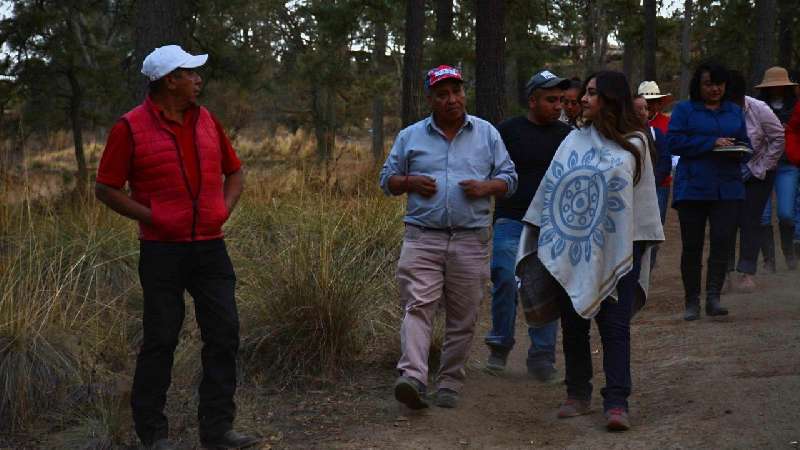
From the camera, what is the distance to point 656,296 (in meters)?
10.6

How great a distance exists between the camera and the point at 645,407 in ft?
20.7

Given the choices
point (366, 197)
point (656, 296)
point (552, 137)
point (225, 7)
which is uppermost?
point (225, 7)

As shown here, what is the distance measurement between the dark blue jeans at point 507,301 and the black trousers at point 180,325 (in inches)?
77.0

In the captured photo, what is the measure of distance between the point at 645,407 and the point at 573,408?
1.51 feet

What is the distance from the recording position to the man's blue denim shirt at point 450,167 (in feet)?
20.3

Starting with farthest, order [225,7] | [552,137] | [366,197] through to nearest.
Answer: [225,7], [366,197], [552,137]

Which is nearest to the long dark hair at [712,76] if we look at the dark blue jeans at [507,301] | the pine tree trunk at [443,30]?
the dark blue jeans at [507,301]

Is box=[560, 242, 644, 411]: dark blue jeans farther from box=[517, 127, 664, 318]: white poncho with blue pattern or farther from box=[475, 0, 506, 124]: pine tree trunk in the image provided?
box=[475, 0, 506, 124]: pine tree trunk

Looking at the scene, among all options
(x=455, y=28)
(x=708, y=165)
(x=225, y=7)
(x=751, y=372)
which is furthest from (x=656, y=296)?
(x=455, y=28)

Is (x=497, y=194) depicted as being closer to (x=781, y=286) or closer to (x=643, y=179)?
(x=643, y=179)

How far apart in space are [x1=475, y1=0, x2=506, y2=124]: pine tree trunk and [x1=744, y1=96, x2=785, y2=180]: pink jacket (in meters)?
5.13

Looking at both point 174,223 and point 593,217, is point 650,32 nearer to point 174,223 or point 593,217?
point 593,217

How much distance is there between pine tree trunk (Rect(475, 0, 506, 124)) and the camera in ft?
46.8

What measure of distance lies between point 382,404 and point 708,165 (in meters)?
3.32
